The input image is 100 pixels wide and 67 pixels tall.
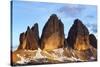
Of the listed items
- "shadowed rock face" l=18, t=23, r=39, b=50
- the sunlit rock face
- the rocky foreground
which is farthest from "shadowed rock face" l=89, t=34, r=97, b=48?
"shadowed rock face" l=18, t=23, r=39, b=50

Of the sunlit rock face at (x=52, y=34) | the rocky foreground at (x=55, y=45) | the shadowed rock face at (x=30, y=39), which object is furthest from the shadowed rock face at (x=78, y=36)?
the shadowed rock face at (x=30, y=39)

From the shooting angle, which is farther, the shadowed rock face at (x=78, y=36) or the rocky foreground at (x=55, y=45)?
the shadowed rock face at (x=78, y=36)

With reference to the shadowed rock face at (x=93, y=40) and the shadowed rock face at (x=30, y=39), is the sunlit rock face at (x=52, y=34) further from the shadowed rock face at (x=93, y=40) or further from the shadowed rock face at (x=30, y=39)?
the shadowed rock face at (x=93, y=40)

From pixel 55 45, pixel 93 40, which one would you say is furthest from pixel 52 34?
pixel 93 40

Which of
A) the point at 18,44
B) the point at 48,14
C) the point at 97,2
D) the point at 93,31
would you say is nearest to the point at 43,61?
the point at 18,44

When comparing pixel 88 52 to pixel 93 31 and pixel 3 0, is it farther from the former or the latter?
pixel 3 0

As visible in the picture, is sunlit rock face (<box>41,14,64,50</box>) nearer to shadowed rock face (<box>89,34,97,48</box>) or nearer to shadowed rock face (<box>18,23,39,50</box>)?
shadowed rock face (<box>18,23,39,50</box>)
